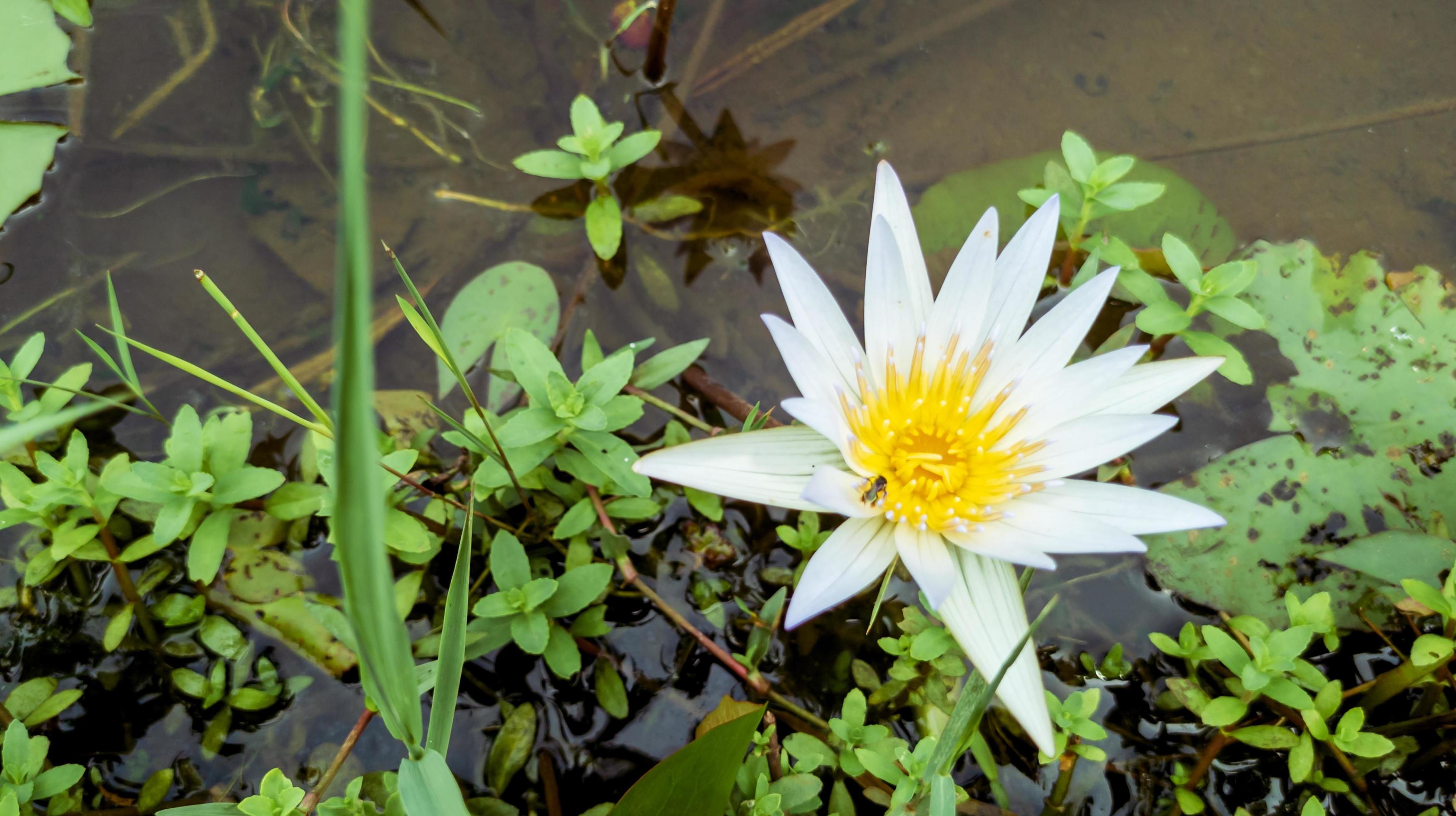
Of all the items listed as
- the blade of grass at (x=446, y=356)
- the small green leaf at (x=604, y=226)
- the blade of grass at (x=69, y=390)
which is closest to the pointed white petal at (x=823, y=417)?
the blade of grass at (x=446, y=356)

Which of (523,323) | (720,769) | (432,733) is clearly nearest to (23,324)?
(523,323)

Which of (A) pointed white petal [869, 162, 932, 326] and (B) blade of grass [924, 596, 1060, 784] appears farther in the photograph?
(A) pointed white petal [869, 162, 932, 326]

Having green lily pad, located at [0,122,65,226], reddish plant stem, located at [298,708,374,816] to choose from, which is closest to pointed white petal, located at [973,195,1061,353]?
reddish plant stem, located at [298,708,374,816]

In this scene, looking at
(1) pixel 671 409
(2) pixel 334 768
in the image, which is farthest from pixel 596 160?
(2) pixel 334 768

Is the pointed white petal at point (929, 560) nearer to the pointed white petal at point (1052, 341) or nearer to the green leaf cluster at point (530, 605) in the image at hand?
the pointed white petal at point (1052, 341)

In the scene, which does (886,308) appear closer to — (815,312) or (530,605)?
(815,312)

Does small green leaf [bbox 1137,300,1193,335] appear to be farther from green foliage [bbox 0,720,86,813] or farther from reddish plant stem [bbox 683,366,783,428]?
green foliage [bbox 0,720,86,813]

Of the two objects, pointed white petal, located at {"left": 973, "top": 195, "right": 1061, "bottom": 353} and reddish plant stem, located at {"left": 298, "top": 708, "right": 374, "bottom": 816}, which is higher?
pointed white petal, located at {"left": 973, "top": 195, "right": 1061, "bottom": 353}
